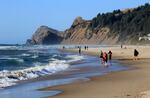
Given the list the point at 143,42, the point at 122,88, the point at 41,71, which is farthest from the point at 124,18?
the point at 122,88

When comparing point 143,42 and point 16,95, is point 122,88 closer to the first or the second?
point 16,95

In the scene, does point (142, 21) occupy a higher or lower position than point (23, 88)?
higher

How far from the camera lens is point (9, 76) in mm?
26109

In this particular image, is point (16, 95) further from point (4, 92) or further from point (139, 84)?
point (139, 84)

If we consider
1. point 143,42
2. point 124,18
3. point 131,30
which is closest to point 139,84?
Answer: point 143,42

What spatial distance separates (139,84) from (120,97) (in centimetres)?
476

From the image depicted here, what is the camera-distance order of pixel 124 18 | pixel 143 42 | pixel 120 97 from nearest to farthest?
pixel 120 97 < pixel 143 42 < pixel 124 18

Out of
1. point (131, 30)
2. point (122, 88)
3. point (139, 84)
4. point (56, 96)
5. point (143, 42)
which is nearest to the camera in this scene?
point (56, 96)

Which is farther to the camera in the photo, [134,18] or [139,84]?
[134,18]

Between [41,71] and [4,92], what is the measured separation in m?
→ 12.6

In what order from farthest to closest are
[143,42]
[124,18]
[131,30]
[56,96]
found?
1. [124,18]
2. [131,30]
3. [143,42]
4. [56,96]

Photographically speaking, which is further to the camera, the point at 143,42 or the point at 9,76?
the point at 143,42

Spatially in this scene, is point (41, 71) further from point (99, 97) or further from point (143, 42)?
point (143, 42)

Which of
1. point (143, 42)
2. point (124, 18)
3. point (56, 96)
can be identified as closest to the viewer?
point (56, 96)
